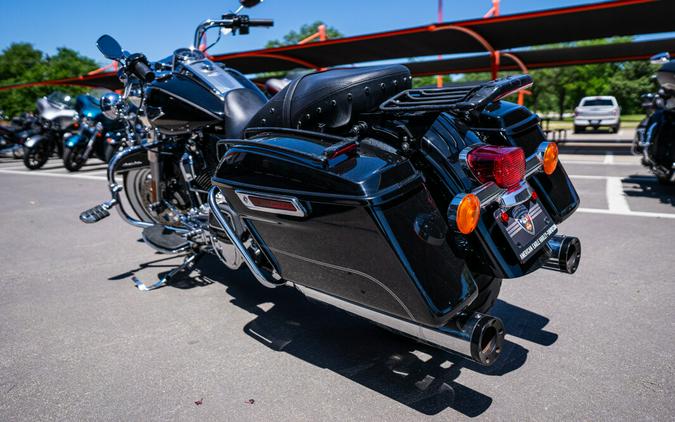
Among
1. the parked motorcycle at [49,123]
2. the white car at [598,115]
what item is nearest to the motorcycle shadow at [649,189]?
the parked motorcycle at [49,123]

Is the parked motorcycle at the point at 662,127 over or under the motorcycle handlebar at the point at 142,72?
under

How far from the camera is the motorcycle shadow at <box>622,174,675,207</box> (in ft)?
19.1

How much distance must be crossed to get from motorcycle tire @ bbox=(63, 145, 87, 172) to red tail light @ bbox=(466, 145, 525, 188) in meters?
10.7

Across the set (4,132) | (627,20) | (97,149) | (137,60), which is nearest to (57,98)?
(97,149)

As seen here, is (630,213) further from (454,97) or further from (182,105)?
(182,105)

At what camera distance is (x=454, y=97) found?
1.99 m

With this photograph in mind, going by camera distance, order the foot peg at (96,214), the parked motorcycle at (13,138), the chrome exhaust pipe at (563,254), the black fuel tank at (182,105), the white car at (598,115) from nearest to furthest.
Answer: the chrome exhaust pipe at (563,254) < the black fuel tank at (182,105) < the foot peg at (96,214) < the parked motorcycle at (13,138) < the white car at (598,115)

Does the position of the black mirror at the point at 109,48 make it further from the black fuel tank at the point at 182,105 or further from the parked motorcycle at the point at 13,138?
the parked motorcycle at the point at 13,138

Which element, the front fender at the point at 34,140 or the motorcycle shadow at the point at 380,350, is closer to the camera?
the motorcycle shadow at the point at 380,350

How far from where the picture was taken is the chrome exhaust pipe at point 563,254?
88.2 inches

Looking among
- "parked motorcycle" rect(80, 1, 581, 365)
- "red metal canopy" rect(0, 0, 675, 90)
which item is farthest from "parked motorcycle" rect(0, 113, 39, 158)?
"parked motorcycle" rect(80, 1, 581, 365)

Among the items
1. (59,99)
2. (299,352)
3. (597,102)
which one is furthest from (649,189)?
(597,102)

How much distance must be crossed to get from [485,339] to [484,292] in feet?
1.58

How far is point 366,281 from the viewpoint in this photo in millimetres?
1804
